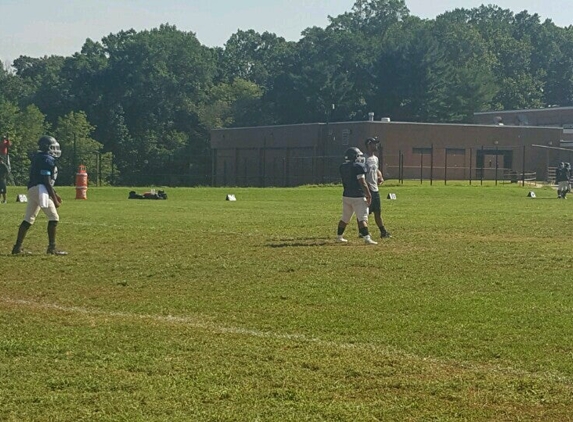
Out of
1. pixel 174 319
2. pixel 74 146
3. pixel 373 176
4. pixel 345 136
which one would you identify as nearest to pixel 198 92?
pixel 345 136

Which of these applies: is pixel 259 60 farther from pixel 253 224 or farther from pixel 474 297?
pixel 474 297

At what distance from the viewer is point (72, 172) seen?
265 feet

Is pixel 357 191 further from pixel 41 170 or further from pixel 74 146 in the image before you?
pixel 74 146

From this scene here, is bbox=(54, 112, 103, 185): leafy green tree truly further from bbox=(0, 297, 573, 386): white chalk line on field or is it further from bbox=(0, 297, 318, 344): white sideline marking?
bbox=(0, 297, 573, 386): white chalk line on field

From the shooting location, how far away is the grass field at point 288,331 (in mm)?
7285

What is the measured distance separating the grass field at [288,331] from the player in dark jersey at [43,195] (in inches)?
16.5

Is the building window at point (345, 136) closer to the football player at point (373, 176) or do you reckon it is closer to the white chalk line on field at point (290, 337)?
the football player at point (373, 176)

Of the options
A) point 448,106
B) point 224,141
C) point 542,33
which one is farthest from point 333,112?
point 542,33

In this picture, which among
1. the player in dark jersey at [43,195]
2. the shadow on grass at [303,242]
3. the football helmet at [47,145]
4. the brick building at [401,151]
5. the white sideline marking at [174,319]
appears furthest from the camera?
the brick building at [401,151]

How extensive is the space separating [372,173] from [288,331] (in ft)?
36.1

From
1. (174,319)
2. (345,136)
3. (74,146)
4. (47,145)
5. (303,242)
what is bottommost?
(174,319)

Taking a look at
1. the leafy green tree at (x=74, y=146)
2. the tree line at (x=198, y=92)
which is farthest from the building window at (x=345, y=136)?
the leafy green tree at (x=74, y=146)

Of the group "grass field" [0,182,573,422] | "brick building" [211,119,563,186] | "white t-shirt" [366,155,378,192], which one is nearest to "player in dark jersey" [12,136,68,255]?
"grass field" [0,182,573,422]

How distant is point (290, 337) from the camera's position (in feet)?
31.9
